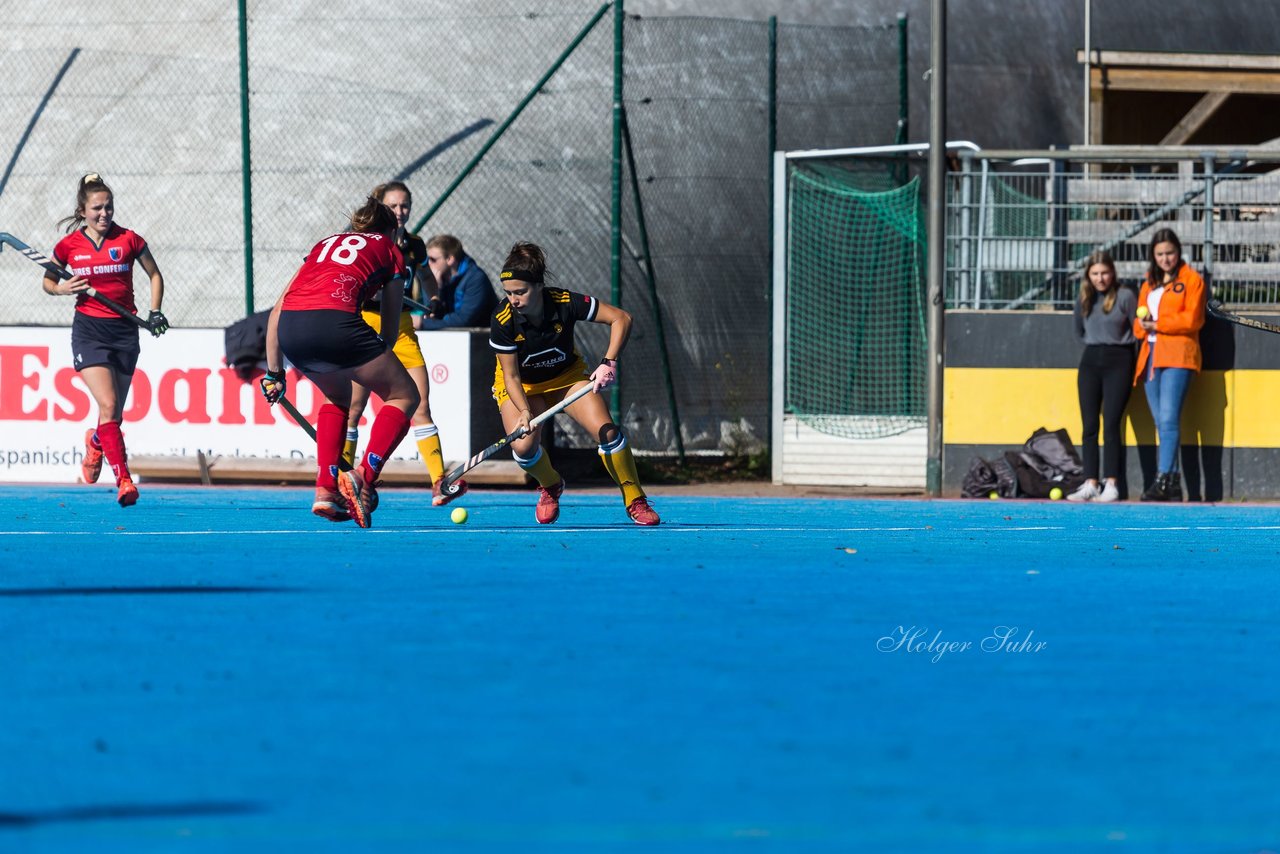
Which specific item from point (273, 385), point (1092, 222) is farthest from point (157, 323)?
point (1092, 222)

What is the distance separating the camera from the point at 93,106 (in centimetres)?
1964

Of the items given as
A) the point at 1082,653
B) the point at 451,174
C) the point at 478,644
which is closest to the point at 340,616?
the point at 478,644

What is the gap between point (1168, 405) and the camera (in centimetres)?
1456

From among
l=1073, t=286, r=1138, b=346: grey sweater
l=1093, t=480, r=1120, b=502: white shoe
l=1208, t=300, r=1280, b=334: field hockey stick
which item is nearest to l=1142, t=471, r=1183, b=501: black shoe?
l=1093, t=480, r=1120, b=502: white shoe

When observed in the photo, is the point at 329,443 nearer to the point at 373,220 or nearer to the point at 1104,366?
A: the point at 373,220

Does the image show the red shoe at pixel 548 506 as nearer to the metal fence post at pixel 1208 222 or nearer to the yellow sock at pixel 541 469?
the yellow sock at pixel 541 469

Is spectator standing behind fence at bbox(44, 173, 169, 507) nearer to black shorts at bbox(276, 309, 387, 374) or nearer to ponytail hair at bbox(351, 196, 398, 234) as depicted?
ponytail hair at bbox(351, 196, 398, 234)

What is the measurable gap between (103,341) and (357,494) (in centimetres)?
267

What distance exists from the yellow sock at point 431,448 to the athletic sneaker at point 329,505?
7.54 feet

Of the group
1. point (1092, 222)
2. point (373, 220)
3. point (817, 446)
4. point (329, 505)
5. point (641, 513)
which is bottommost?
point (641, 513)

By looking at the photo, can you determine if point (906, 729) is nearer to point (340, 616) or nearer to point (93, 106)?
point (340, 616)

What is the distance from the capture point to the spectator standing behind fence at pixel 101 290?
39.7ft

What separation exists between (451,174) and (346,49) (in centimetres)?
165

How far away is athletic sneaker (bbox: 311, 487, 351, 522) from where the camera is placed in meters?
9.94
